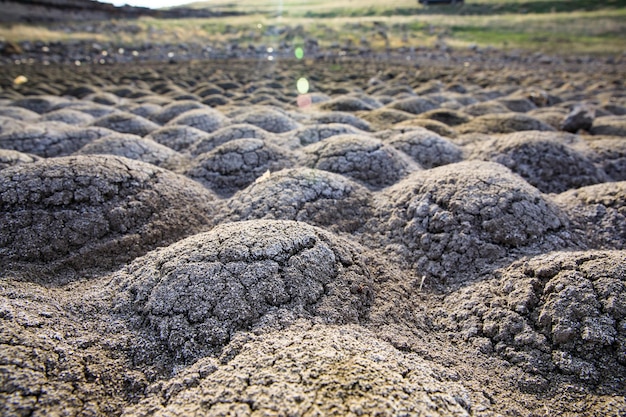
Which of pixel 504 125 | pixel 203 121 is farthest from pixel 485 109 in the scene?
pixel 203 121

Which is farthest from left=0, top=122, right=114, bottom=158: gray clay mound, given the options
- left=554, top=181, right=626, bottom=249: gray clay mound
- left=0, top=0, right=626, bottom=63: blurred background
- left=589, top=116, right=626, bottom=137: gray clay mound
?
left=0, top=0, right=626, bottom=63: blurred background

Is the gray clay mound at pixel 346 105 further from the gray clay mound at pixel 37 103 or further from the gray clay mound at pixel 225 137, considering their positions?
the gray clay mound at pixel 37 103

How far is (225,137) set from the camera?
578 cm

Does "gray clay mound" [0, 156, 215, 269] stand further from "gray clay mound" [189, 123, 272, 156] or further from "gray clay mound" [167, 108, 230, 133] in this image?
"gray clay mound" [167, 108, 230, 133]

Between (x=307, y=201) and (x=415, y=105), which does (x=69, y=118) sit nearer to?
(x=307, y=201)

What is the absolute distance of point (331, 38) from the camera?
32.0 metres

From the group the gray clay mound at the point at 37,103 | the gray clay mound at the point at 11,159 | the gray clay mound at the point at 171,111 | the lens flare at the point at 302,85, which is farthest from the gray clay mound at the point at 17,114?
the lens flare at the point at 302,85

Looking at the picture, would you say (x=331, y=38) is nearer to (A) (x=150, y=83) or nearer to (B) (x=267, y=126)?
(A) (x=150, y=83)

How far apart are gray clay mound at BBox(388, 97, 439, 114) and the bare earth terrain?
3668mm

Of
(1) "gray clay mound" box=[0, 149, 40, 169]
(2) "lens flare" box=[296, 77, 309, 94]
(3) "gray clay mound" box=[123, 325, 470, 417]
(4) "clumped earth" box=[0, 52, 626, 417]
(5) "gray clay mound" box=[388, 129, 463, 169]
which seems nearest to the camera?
(3) "gray clay mound" box=[123, 325, 470, 417]

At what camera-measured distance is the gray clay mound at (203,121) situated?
24.0ft

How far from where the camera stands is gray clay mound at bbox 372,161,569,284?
3023 mm

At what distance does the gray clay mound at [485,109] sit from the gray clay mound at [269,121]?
4.53 m

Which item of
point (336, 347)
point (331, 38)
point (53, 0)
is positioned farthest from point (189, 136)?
point (53, 0)
